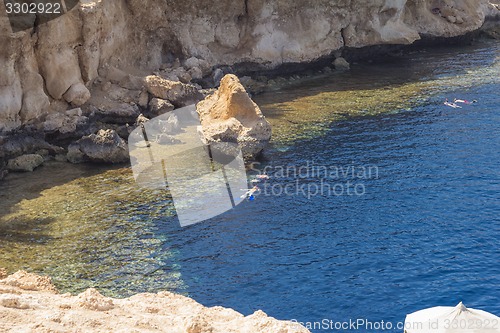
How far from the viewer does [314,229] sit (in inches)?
1218

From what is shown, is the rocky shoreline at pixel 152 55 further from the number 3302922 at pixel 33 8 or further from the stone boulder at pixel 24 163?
the number 3302922 at pixel 33 8

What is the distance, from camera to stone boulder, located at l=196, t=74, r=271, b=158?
4028cm

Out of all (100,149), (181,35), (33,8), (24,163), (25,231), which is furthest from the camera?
(181,35)

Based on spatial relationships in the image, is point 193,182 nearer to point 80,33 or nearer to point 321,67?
point 80,33

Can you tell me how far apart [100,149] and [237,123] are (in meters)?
8.37

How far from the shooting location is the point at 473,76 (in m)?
58.2

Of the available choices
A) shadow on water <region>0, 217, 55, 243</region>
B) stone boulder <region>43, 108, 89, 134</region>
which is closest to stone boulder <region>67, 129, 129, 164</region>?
stone boulder <region>43, 108, 89, 134</region>

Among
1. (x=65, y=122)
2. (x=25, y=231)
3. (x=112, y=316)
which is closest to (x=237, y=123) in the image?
(x=65, y=122)

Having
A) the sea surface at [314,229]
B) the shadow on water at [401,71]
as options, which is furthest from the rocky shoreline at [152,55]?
the sea surface at [314,229]

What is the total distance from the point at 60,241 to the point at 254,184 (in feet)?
36.8

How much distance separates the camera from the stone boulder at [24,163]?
127 feet

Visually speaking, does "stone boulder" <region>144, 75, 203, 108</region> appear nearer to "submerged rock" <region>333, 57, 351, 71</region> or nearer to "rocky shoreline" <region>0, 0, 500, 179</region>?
"rocky shoreline" <region>0, 0, 500, 179</region>

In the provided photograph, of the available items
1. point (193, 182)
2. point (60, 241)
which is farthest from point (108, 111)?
point (60, 241)

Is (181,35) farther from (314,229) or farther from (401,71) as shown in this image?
(314,229)
